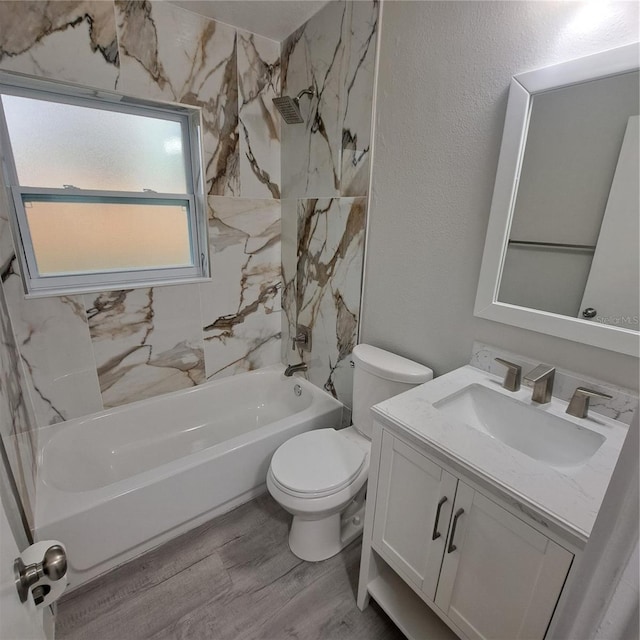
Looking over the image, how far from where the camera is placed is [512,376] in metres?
1.19

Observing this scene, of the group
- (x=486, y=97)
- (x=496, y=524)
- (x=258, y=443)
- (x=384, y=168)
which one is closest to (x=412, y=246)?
(x=384, y=168)

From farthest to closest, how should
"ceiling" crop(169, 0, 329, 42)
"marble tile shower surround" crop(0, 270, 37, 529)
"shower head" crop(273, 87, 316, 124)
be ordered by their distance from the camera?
"shower head" crop(273, 87, 316, 124) < "ceiling" crop(169, 0, 329, 42) < "marble tile shower surround" crop(0, 270, 37, 529)

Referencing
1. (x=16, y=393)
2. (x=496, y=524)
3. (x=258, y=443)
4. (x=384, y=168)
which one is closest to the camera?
(x=496, y=524)

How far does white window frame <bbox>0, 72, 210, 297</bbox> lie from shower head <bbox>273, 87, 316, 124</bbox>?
1.52ft

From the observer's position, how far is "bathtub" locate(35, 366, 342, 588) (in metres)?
1.40

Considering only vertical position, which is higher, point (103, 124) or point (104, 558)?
point (103, 124)

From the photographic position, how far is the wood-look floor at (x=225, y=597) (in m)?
1.30

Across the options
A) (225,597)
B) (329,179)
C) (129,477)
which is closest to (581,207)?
(329,179)

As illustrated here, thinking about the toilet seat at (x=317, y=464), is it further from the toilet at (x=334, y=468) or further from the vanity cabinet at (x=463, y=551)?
the vanity cabinet at (x=463, y=551)

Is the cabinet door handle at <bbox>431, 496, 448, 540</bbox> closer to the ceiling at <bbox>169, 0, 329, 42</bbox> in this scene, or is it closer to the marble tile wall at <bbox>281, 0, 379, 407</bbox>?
the marble tile wall at <bbox>281, 0, 379, 407</bbox>

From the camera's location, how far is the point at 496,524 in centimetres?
85

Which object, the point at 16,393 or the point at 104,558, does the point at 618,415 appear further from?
the point at 16,393

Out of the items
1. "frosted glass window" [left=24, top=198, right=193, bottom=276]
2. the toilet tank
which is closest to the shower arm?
"frosted glass window" [left=24, top=198, right=193, bottom=276]

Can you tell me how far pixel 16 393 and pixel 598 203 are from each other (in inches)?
87.8
